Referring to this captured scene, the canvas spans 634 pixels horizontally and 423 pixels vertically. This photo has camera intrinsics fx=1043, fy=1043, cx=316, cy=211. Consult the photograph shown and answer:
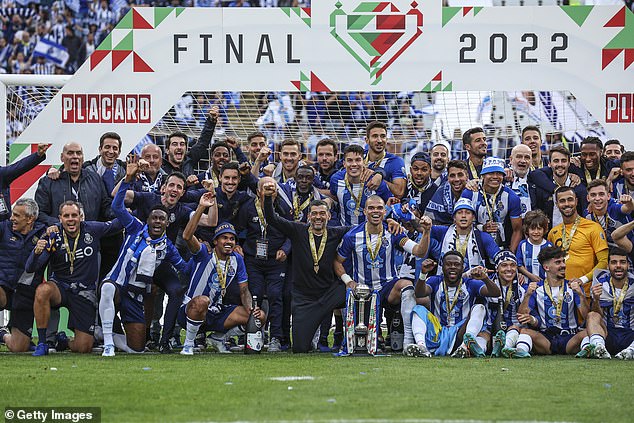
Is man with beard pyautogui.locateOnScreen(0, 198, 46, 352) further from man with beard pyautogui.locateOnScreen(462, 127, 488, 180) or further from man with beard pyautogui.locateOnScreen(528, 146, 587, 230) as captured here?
man with beard pyautogui.locateOnScreen(528, 146, 587, 230)

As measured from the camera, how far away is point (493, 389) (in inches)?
263

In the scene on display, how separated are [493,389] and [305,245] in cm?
339

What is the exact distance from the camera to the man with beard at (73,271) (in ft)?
31.0

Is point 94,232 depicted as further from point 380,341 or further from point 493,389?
point 493,389

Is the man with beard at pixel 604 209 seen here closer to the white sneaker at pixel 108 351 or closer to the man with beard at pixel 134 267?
the man with beard at pixel 134 267

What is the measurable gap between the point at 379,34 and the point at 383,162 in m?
1.59

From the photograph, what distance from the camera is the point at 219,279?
966cm

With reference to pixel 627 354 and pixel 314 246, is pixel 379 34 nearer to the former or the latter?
pixel 314 246

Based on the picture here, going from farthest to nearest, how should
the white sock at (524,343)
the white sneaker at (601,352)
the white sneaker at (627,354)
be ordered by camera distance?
the white sock at (524,343), the white sneaker at (601,352), the white sneaker at (627,354)

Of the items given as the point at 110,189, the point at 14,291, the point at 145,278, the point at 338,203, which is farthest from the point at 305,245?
the point at 14,291

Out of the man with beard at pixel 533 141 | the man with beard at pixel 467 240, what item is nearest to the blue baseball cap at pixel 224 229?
the man with beard at pixel 467 240

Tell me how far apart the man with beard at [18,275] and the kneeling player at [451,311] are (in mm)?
3526

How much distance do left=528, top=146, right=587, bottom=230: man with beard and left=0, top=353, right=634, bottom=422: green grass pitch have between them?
1.85m

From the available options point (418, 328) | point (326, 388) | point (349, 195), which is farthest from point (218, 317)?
point (326, 388)
